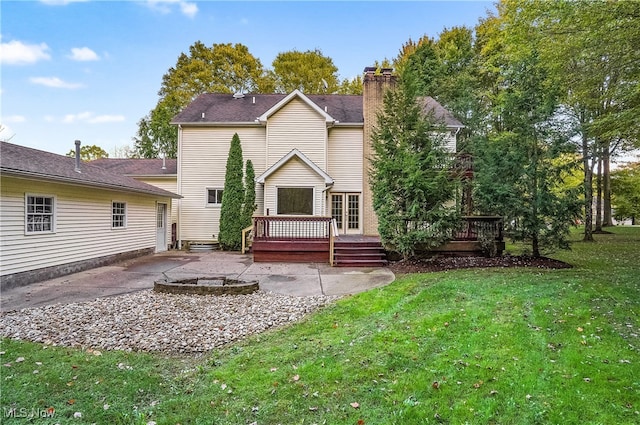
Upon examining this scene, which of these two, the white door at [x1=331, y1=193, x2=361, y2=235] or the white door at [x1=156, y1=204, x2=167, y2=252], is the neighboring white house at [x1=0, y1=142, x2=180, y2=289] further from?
the white door at [x1=331, y1=193, x2=361, y2=235]

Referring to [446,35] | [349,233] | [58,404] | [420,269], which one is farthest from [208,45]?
[58,404]

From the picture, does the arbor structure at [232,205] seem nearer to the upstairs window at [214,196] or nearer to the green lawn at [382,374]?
the upstairs window at [214,196]

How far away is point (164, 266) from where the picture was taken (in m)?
11.1

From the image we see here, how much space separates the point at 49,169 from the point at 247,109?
403 inches

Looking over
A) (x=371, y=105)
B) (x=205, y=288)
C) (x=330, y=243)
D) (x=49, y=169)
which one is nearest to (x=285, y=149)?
(x=371, y=105)

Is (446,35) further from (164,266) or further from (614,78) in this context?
(164,266)

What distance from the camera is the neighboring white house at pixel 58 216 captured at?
784 cm

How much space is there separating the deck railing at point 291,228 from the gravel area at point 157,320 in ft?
17.2

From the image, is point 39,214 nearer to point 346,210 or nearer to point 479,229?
point 346,210

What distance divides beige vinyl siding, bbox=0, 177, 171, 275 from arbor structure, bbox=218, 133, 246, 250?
124 inches

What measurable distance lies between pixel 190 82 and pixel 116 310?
26640 mm

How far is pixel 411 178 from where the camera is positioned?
9.96 m

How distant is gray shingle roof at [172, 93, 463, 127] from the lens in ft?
53.8

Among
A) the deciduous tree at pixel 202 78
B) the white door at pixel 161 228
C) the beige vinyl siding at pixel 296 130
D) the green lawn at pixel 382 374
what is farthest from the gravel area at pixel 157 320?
the deciduous tree at pixel 202 78
